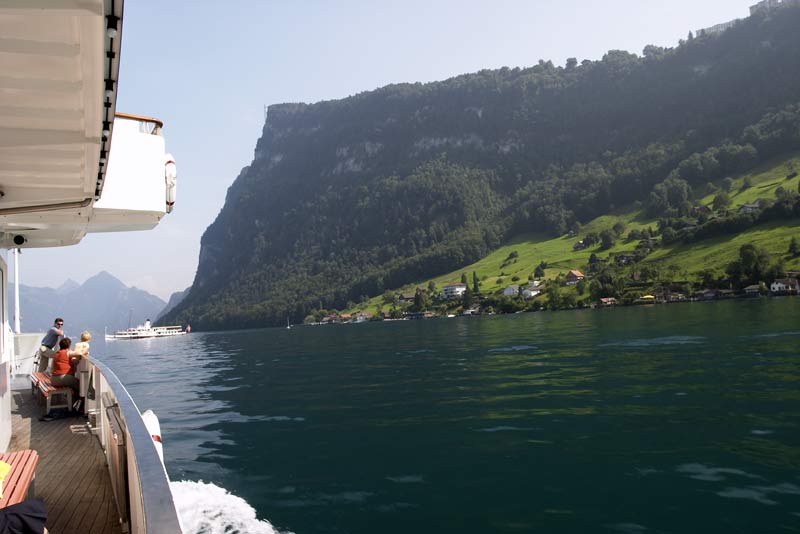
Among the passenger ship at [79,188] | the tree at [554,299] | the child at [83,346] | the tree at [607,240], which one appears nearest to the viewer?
the passenger ship at [79,188]

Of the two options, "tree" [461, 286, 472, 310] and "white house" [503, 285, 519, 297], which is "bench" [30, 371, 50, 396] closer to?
"white house" [503, 285, 519, 297]

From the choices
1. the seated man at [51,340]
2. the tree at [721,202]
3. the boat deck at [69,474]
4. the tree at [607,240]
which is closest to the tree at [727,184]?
the tree at [721,202]

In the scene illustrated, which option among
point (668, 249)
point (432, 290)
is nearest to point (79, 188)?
point (668, 249)

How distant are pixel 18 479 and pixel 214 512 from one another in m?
5.14

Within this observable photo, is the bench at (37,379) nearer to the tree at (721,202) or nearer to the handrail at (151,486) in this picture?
the handrail at (151,486)

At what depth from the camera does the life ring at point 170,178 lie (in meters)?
10.1

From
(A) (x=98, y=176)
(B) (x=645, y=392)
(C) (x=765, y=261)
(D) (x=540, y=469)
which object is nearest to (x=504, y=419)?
(D) (x=540, y=469)

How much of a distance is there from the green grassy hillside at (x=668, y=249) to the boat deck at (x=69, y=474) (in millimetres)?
111007

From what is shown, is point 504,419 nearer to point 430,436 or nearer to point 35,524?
point 430,436

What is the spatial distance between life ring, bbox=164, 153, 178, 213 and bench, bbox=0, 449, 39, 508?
5.14m

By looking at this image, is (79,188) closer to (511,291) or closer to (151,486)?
(151,486)

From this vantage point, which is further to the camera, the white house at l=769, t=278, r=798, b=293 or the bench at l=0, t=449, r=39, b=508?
the white house at l=769, t=278, r=798, b=293

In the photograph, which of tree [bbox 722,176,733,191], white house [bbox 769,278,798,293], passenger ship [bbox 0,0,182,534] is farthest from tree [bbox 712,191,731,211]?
→ passenger ship [bbox 0,0,182,534]

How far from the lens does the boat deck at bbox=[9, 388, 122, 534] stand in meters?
6.06
